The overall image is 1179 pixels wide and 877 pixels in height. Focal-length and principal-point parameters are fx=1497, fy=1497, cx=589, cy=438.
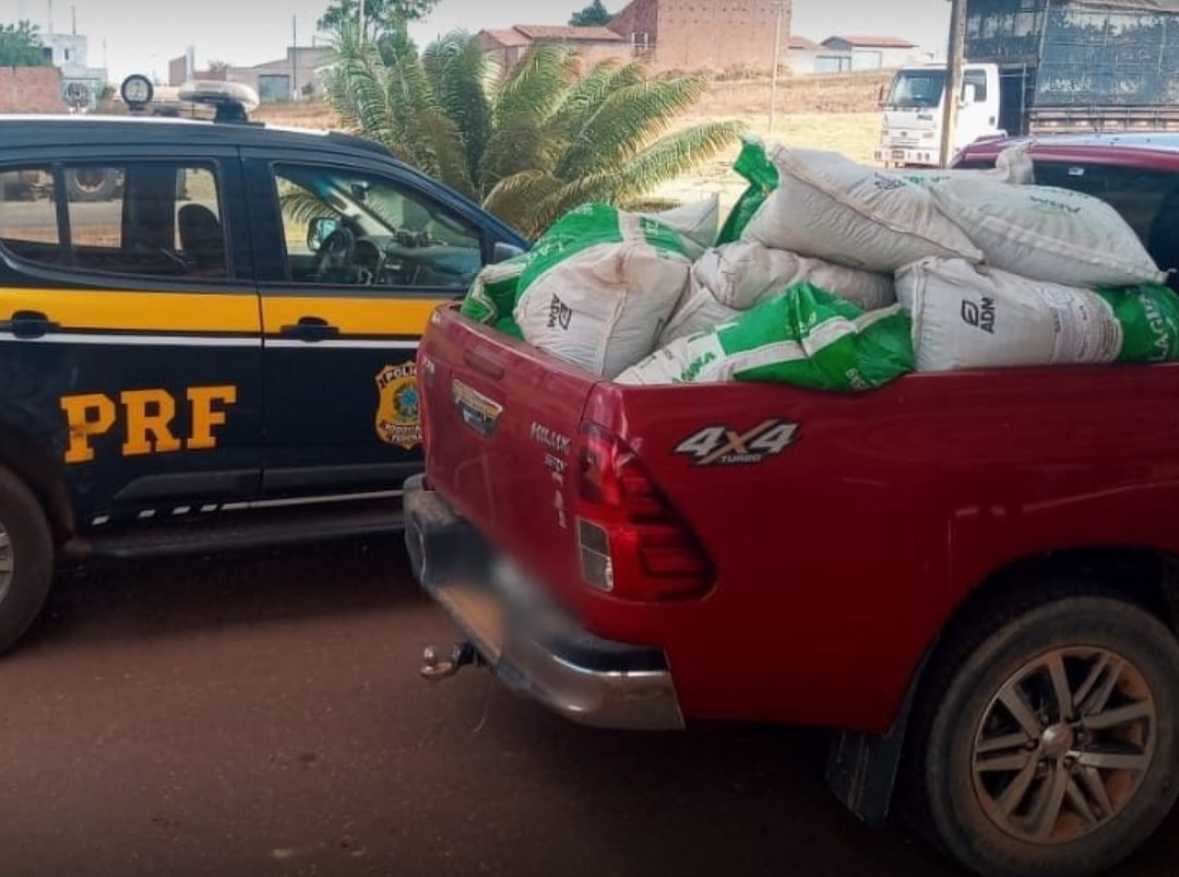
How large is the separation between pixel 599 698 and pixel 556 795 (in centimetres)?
105

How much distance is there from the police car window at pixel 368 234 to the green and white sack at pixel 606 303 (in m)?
2.06

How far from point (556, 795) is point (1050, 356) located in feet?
6.04

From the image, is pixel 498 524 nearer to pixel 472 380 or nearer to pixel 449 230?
pixel 472 380

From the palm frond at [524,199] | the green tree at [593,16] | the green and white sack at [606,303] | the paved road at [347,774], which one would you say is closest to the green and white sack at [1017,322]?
the green and white sack at [606,303]

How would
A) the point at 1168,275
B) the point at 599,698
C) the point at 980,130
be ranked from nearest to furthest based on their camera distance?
the point at 599,698
the point at 1168,275
the point at 980,130

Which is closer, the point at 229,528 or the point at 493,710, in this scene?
the point at 493,710

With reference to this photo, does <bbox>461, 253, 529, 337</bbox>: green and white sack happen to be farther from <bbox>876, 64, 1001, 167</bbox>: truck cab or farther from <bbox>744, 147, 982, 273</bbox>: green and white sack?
<bbox>876, 64, 1001, 167</bbox>: truck cab

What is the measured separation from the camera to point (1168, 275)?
181 inches

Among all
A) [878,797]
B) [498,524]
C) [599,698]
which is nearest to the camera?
[599,698]

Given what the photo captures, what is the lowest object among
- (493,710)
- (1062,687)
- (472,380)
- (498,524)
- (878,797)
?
(493,710)

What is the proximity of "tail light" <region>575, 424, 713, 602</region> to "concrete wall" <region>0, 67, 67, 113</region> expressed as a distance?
3852cm

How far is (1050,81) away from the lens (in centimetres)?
2934

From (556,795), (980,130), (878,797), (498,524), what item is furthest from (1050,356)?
(980,130)

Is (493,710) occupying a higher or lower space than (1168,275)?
lower
